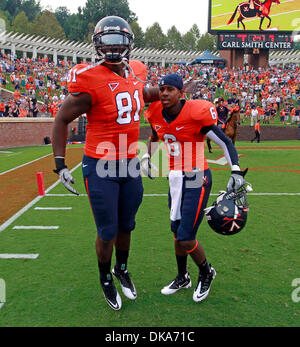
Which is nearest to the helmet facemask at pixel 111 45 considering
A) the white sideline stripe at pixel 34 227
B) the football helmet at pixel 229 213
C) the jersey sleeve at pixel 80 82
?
the jersey sleeve at pixel 80 82

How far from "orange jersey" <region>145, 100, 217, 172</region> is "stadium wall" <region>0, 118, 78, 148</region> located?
16585 millimetres

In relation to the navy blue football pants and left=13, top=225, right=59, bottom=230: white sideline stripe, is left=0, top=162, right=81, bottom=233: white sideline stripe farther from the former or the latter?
the navy blue football pants

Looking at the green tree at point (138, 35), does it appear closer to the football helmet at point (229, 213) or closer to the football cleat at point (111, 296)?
the football helmet at point (229, 213)

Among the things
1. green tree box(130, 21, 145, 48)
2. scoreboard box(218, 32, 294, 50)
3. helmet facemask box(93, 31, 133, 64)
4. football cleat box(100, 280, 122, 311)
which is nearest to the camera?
helmet facemask box(93, 31, 133, 64)

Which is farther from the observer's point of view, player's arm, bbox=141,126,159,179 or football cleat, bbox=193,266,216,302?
player's arm, bbox=141,126,159,179

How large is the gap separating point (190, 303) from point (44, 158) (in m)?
10.7

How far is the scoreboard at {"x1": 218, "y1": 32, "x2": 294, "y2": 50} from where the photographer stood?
34219 mm

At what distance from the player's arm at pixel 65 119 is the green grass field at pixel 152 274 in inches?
42.0

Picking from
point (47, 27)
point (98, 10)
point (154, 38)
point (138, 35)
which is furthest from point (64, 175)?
point (98, 10)

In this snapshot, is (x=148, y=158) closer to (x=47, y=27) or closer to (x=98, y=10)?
(x=47, y=27)

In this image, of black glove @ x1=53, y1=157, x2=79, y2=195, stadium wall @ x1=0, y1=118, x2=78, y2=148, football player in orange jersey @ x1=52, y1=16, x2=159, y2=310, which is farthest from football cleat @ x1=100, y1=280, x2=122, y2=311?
stadium wall @ x1=0, y1=118, x2=78, y2=148

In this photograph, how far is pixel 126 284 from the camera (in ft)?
11.5

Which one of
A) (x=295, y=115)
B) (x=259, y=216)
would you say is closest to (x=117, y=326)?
(x=259, y=216)
